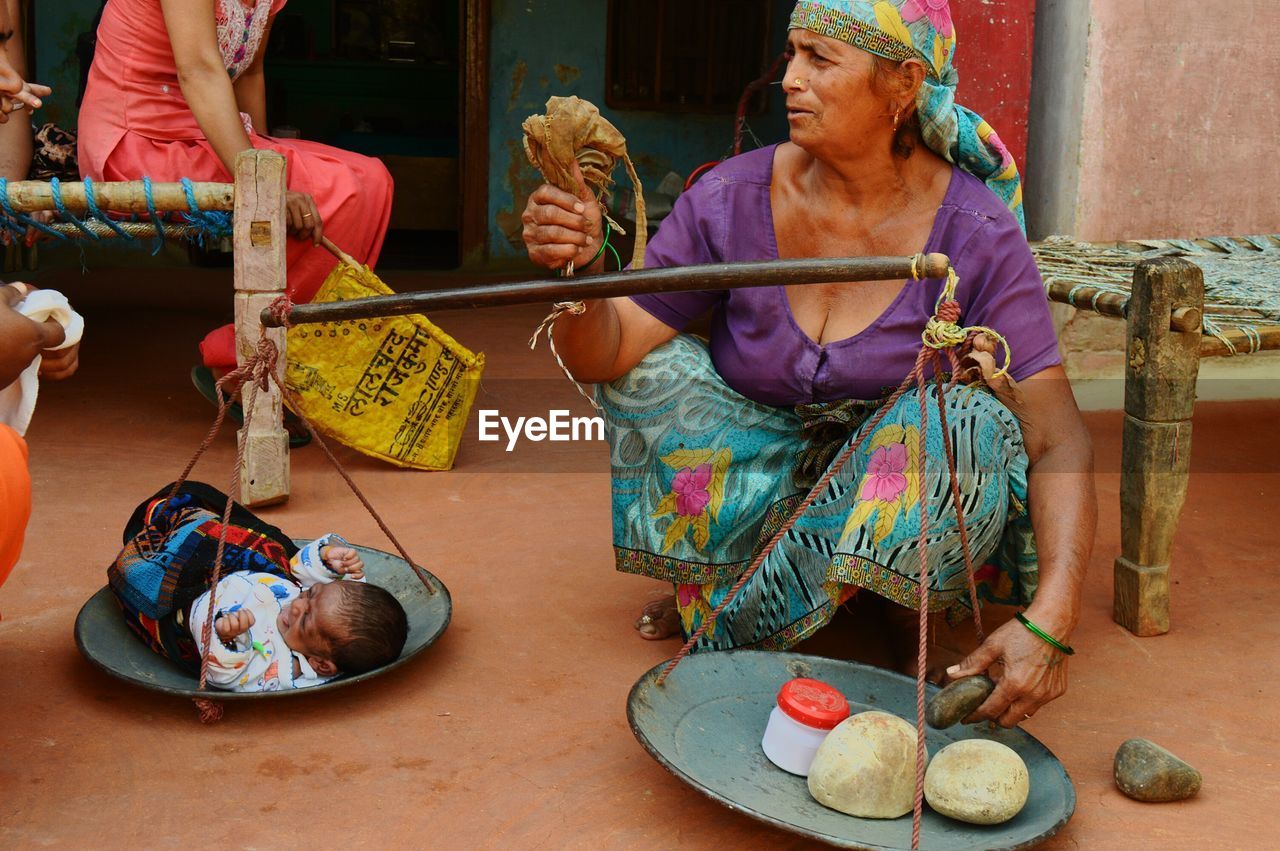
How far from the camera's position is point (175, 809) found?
1.89 meters

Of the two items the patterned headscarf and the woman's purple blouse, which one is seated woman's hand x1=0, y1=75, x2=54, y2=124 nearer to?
the woman's purple blouse

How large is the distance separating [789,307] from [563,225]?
0.64 m

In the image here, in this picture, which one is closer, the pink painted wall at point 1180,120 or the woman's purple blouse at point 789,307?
the woman's purple blouse at point 789,307

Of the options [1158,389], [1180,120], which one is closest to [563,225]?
[1158,389]

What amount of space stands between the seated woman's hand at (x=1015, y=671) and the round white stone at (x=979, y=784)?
7 centimetres

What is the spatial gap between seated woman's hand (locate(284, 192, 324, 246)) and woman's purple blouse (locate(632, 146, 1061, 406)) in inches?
51.3

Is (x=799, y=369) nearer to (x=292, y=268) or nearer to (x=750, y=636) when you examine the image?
(x=750, y=636)

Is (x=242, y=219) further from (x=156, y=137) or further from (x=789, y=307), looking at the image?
(x=789, y=307)

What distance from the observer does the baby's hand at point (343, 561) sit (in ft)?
8.07

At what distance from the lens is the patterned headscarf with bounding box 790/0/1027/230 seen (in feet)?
7.17

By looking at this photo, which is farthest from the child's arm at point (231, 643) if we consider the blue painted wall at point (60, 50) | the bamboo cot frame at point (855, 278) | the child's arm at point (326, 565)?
the blue painted wall at point (60, 50)

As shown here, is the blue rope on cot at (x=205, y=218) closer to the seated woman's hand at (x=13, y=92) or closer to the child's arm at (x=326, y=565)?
Answer: the seated woman's hand at (x=13, y=92)

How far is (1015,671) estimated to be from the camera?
1.89 m

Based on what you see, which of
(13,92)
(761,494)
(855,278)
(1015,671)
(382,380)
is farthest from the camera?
(382,380)
